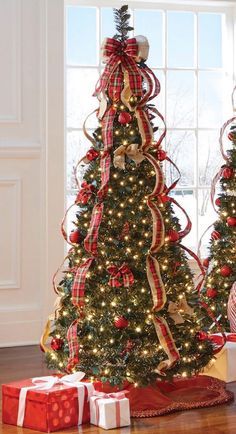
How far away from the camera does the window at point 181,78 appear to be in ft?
20.0

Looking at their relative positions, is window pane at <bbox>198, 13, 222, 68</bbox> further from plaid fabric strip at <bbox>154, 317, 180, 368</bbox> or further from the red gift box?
the red gift box

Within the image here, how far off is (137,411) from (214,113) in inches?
106

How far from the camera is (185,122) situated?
20.8 ft

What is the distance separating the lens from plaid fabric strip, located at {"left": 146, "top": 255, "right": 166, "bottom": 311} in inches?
168

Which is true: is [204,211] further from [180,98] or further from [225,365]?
[225,365]

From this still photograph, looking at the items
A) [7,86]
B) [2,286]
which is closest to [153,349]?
[2,286]

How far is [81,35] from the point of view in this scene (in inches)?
239

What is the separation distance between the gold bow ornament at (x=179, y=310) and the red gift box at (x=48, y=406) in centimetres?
50

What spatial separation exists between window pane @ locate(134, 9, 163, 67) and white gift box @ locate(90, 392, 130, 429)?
2764 mm

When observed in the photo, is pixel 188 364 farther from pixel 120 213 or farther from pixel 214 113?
pixel 214 113

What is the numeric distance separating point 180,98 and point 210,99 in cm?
22

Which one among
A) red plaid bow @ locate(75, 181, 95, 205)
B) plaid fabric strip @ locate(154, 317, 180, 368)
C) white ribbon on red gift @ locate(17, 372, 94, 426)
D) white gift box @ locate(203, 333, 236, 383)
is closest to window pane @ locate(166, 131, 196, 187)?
white gift box @ locate(203, 333, 236, 383)

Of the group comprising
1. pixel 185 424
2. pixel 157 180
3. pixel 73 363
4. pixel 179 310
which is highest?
pixel 157 180

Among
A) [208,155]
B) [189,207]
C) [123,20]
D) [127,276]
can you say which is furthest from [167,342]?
[208,155]
